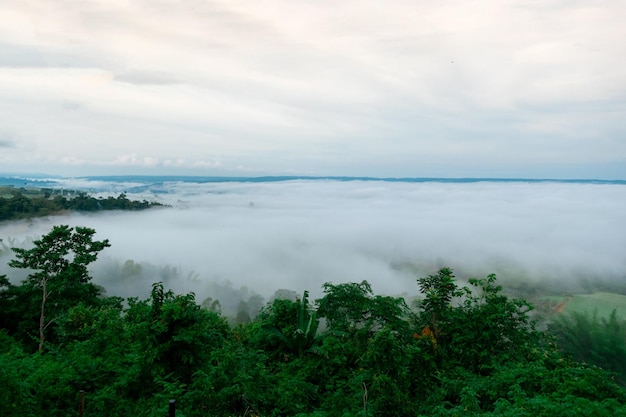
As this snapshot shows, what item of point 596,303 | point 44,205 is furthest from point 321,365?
point 44,205

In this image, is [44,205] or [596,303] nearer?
[596,303]

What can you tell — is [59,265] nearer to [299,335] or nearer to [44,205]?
[299,335]

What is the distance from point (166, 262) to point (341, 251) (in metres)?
49.8

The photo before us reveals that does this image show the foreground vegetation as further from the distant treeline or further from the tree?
the distant treeline

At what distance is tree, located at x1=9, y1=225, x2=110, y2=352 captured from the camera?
75.0 ft

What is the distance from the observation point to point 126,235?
368 ft

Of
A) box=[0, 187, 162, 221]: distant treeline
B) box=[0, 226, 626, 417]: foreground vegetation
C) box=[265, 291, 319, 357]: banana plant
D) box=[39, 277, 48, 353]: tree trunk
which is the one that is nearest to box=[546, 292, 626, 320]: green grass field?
box=[0, 226, 626, 417]: foreground vegetation

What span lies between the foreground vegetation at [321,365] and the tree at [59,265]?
477cm

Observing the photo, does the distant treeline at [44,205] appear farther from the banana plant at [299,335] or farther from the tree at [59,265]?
the banana plant at [299,335]

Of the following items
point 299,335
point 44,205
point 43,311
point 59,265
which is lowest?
point 43,311

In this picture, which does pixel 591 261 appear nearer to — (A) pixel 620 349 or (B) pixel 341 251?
(B) pixel 341 251

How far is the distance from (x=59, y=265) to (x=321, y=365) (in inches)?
763

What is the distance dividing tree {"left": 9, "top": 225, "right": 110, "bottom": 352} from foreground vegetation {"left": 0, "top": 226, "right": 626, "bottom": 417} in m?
4.77

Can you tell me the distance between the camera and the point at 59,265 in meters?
24.0
